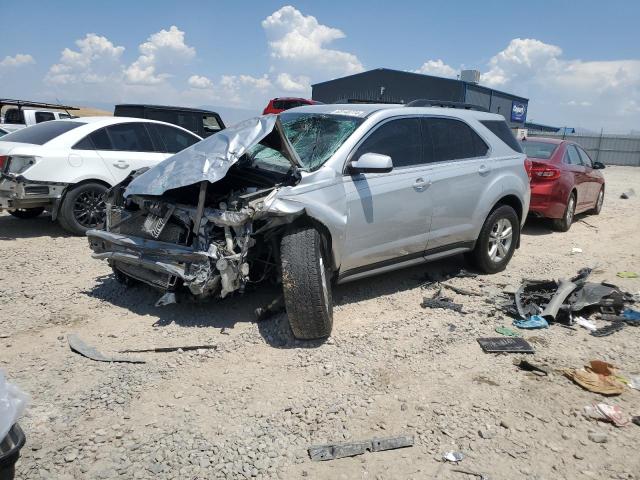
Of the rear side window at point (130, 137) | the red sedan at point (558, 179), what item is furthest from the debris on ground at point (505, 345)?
the rear side window at point (130, 137)

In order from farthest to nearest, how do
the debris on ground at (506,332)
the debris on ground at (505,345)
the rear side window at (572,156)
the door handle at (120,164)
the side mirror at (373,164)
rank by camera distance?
Answer: 1. the rear side window at (572,156)
2. the door handle at (120,164)
3. the debris on ground at (506,332)
4. the side mirror at (373,164)
5. the debris on ground at (505,345)

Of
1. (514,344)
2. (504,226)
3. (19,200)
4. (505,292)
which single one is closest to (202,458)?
(514,344)

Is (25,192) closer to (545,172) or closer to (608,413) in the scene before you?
(608,413)

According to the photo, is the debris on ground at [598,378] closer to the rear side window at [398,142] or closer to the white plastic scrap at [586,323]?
the white plastic scrap at [586,323]

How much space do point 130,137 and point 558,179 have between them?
698 cm

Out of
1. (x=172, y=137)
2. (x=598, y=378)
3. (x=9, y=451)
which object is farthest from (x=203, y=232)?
(x=172, y=137)

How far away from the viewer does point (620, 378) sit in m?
3.72

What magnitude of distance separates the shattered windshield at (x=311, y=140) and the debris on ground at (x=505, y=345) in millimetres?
2059

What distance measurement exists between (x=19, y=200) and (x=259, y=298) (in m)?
3.89

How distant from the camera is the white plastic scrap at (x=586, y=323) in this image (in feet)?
15.1

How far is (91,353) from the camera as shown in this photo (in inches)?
153

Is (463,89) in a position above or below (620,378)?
above

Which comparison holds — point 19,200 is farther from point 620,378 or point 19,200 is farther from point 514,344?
point 620,378

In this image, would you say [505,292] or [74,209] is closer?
[505,292]
